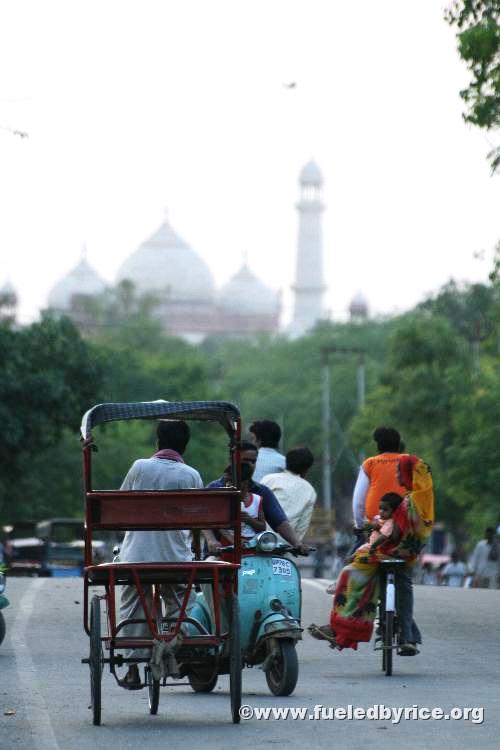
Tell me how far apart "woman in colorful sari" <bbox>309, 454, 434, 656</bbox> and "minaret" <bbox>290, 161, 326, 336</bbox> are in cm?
17045

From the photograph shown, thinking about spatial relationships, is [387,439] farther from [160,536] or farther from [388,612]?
[160,536]

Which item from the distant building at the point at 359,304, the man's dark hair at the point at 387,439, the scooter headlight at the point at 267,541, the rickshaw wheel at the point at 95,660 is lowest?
the rickshaw wheel at the point at 95,660

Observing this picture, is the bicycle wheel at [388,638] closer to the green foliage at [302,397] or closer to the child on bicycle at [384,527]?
the child on bicycle at [384,527]

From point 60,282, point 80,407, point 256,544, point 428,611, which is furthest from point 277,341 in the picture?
point 256,544

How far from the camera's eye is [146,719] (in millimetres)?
10539

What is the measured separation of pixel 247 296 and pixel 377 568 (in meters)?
173

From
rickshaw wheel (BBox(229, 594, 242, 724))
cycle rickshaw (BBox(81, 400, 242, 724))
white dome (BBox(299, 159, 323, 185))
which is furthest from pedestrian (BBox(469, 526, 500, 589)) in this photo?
white dome (BBox(299, 159, 323, 185))

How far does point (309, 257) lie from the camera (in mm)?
187000

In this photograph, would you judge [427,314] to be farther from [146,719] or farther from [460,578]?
[146,719]

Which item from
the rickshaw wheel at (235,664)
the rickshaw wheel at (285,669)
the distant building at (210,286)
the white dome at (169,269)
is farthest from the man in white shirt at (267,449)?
the white dome at (169,269)

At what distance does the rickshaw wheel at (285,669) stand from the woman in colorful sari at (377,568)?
188 centimetres

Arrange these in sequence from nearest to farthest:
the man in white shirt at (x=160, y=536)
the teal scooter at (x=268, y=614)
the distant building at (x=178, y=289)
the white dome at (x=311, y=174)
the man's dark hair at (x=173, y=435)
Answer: the man in white shirt at (x=160, y=536)
the man's dark hair at (x=173, y=435)
the teal scooter at (x=268, y=614)
the distant building at (x=178, y=289)
the white dome at (x=311, y=174)

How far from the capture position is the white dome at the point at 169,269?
570 ft

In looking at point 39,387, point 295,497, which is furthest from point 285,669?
point 39,387
